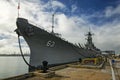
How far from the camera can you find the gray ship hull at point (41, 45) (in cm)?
1658

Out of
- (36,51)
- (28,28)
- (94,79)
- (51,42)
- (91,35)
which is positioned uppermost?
(91,35)

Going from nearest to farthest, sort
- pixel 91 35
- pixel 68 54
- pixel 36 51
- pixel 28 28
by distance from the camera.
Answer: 1. pixel 28 28
2. pixel 36 51
3. pixel 68 54
4. pixel 91 35

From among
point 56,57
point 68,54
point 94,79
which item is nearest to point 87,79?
point 94,79

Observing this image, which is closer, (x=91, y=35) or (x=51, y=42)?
(x=51, y=42)

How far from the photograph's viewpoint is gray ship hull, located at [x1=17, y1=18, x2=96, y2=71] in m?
16.6

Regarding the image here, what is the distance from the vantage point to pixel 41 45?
18078 mm

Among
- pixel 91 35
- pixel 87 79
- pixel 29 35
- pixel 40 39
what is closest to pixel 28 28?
pixel 29 35

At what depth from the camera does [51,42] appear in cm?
1884

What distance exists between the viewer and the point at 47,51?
18.3 meters

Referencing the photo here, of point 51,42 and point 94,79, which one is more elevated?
point 51,42

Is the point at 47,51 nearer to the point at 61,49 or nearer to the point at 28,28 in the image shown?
the point at 61,49

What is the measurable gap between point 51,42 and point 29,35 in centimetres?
342

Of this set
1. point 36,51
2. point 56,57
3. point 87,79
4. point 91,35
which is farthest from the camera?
point 91,35

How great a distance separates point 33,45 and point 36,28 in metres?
2.26
